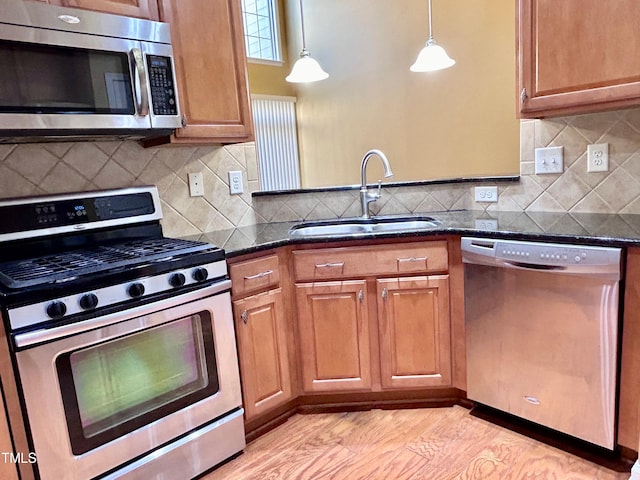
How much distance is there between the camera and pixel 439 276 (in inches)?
79.8

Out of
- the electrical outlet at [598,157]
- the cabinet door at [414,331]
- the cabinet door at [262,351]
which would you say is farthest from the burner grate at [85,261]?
the electrical outlet at [598,157]

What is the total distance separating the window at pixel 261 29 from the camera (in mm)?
5578

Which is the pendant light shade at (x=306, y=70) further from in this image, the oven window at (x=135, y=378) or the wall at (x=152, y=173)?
the oven window at (x=135, y=378)

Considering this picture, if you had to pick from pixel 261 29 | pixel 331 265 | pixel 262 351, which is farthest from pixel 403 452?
pixel 261 29

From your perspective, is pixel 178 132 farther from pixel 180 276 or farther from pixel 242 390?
pixel 242 390

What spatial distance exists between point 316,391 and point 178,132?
1350 mm

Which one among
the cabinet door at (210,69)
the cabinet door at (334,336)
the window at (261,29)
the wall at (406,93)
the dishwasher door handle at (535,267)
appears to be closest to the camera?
the dishwasher door handle at (535,267)

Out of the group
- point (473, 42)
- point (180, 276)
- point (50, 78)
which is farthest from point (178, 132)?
point (473, 42)

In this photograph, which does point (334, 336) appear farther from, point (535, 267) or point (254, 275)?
point (535, 267)

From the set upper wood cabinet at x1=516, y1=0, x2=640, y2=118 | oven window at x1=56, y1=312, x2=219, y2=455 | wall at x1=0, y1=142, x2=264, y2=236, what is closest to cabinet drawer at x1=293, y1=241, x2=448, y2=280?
oven window at x1=56, y1=312, x2=219, y2=455

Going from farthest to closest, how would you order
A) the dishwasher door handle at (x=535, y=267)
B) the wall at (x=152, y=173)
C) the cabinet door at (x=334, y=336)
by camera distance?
the cabinet door at (x=334, y=336)
the wall at (x=152, y=173)
the dishwasher door handle at (x=535, y=267)

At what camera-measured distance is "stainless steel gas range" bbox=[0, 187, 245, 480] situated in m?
1.37

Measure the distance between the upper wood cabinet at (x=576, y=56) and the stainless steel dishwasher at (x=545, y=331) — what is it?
→ 62cm

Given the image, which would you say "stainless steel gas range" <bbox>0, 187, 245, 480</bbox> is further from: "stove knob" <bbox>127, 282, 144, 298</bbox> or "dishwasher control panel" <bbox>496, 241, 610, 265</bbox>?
"dishwasher control panel" <bbox>496, 241, 610, 265</bbox>
